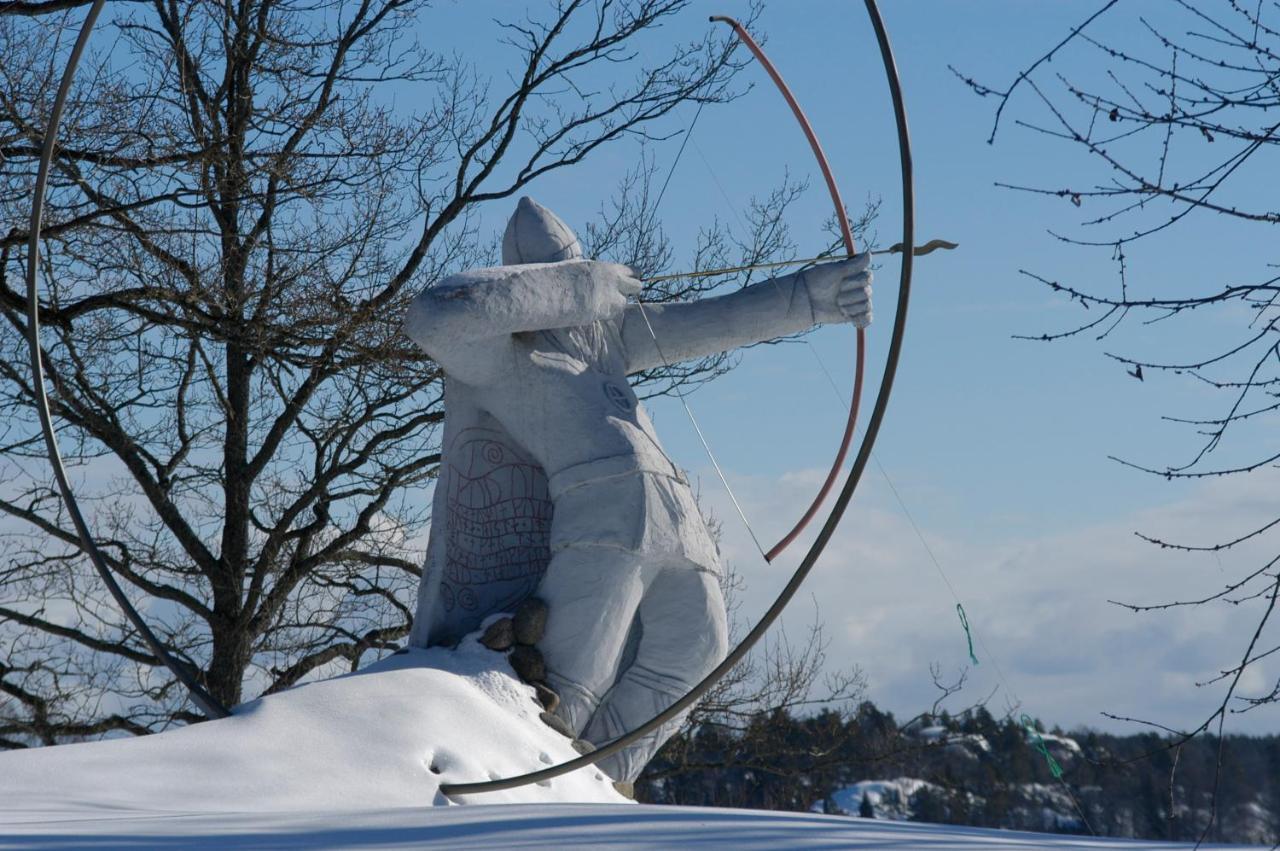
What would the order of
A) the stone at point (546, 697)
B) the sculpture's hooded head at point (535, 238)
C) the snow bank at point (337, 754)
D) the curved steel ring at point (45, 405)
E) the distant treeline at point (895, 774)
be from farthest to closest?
the distant treeline at point (895, 774) → the sculpture's hooded head at point (535, 238) → the stone at point (546, 697) → the curved steel ring at point (45, 405) → the snow bank at point (337, 754)

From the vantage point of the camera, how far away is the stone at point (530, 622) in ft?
17.7

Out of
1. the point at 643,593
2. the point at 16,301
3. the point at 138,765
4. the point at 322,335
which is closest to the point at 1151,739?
the point at 643,593

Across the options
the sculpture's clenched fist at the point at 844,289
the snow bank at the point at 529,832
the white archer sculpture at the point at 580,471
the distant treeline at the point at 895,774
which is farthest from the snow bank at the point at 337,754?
the distant treeline at the point at 895,774

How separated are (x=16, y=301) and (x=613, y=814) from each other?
6959 mm

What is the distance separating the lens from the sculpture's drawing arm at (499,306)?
17.5ft

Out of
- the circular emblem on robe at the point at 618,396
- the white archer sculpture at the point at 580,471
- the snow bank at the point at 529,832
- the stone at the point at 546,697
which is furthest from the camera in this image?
the circular emblem on robe at the point at 618,396

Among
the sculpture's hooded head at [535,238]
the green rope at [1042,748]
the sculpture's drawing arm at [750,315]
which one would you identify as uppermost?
the sculpture's hooded head at [535,238]

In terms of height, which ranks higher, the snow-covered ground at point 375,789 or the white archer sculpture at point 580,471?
the white archer sculpture at point 580,471

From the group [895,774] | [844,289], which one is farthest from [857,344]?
[895,774]

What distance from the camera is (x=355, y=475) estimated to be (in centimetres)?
1097

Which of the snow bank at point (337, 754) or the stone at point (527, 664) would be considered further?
the stone at point (527, 664)

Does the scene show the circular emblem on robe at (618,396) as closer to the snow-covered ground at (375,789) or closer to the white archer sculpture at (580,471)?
the white archer sculpture at (580,471)

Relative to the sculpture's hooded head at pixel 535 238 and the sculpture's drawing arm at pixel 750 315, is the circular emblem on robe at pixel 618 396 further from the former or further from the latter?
the sculpture's hooded head at pixel 535 238

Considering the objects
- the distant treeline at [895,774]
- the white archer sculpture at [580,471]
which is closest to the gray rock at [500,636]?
the white archer sculpture at [580,471]
